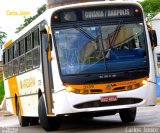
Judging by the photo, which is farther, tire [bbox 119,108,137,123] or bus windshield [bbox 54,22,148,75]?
tire [bbox 119,108,137,123]

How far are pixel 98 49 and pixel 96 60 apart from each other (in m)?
0.28

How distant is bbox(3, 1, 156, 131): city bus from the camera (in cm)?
1459

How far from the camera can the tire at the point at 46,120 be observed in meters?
16.0

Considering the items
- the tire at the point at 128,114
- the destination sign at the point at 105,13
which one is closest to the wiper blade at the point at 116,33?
the destination sign at the point at 105,13

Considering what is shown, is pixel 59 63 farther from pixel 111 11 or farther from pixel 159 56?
pixel 159 56

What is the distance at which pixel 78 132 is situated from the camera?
15.4m

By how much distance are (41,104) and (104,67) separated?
2349 mm

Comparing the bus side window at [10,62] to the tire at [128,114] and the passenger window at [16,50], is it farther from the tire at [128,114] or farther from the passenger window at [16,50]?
the tire at [128,114]

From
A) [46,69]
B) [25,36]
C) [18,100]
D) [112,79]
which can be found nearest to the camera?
[112,79]

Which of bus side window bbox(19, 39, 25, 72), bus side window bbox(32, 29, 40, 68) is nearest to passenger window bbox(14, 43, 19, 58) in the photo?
bus side window bbox(19, 39, 25, 72)

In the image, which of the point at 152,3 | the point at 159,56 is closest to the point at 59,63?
the point at 159,56

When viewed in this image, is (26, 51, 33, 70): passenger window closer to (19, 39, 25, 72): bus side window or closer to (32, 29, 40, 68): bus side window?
(32, 29, 40, 68): bus side window

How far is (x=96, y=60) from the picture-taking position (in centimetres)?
1473

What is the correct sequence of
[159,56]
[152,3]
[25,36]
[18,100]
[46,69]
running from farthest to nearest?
1. [152,3]
2. [159,56]
3. [18,100]
4. [25,36]
5. [46,69]
